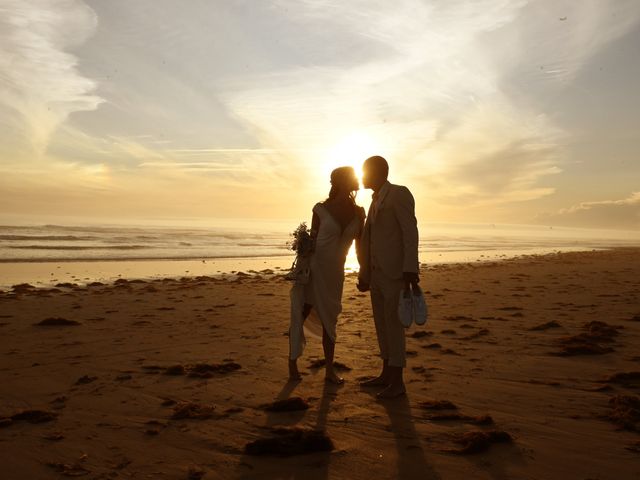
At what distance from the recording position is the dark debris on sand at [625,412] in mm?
3610

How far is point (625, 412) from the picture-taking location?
12.4 ft

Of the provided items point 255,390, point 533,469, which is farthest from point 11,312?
point 533,469

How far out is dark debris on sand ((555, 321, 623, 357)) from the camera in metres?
5.75

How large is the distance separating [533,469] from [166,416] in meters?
2.80

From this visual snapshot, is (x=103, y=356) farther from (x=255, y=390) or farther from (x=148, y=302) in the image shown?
(x=148, y=302)

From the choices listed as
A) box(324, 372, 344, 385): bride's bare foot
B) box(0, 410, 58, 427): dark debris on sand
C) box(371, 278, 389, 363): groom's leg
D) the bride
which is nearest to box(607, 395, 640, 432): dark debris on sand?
box(371, 278, 389, 363): groom's leg

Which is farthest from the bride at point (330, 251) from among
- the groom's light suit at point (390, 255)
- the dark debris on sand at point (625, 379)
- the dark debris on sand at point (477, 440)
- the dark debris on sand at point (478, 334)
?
the dark debris on sand at point (625, 379)

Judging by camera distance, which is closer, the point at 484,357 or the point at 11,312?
the point at 484,357

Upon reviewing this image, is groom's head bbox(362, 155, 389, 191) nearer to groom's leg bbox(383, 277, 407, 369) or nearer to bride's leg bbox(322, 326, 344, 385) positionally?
groom's leg bbox(383, 277, 407, 369)

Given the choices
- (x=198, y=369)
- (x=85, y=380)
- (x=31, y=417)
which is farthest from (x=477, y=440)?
(x=85, y=380)

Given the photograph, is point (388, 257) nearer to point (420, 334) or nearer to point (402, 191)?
point (402, 191)

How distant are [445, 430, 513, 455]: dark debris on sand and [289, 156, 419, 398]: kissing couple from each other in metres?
1.08

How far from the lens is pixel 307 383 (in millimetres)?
4934

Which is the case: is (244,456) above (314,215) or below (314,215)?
below
